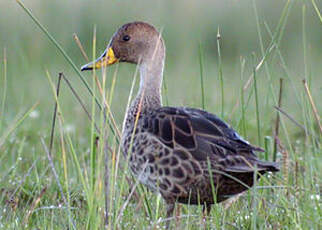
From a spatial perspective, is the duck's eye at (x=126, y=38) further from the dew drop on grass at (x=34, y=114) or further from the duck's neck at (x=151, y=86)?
the dew drop on grass at (x=34, y=114)

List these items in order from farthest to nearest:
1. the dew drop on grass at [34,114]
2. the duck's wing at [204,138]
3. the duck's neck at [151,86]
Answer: the dew drop on grass at [34,114]
the duck's neck at [151,86]
the duck's wing at [204,138]

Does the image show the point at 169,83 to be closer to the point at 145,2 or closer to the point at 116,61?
the point at 145,2

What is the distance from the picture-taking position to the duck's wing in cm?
375

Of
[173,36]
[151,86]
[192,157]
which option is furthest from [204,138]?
[173,36]

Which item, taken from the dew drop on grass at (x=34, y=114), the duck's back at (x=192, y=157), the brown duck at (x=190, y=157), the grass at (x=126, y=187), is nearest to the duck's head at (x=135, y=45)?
the grass at (x=126, y=187)

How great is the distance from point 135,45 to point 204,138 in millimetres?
1044

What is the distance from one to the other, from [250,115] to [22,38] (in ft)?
12.7

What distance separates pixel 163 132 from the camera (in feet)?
12.9

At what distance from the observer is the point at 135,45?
4.68 metres

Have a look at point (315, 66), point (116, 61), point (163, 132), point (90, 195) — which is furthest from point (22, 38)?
point (90, 195)

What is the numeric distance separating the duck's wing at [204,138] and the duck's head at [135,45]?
70cm

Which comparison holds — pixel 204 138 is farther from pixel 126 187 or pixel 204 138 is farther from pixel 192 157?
pixel 126 187

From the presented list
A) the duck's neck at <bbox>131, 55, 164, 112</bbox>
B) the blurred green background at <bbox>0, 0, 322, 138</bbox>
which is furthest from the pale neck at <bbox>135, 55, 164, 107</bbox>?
the blurred green background at <bbox>0, 0, 322, 138</bbox>

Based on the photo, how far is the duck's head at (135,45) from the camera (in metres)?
4.64
